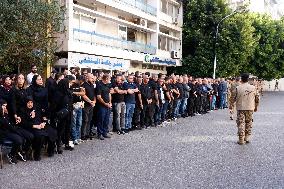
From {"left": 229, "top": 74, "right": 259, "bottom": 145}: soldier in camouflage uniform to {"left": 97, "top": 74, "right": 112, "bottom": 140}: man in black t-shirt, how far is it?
3.80 meters

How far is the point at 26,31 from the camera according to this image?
17.3m

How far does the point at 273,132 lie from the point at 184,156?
5915mm

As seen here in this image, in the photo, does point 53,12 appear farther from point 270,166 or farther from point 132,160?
point 270,166

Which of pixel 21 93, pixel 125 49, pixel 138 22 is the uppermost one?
pixel 138 22

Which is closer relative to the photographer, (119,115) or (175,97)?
(119,115)

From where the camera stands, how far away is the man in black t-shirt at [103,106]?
40.1 ft

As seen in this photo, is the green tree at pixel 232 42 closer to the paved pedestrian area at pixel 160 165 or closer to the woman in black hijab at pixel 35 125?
the paved pedestrian area at pixel 160 165

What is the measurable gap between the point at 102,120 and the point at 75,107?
1530 mm

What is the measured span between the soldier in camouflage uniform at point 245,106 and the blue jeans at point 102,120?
3866 millimetres

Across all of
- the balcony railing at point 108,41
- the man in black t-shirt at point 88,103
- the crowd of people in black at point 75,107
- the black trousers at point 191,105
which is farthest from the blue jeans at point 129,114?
the balcony railing at point 108,41

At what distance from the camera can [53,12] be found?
735 inches

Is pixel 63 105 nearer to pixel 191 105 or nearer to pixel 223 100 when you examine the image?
pixel 191 105

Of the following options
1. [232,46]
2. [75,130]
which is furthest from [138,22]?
[75,130]

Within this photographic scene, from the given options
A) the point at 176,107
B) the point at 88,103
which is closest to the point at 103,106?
the point at 88,103
